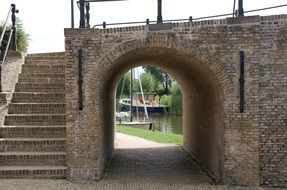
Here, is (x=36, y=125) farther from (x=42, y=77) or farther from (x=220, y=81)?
(x=220, y=81)

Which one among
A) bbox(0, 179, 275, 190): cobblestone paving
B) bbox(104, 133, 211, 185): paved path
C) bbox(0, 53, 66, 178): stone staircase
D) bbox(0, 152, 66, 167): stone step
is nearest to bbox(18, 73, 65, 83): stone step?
bbox(0, 53, 66, 178): stone staircase

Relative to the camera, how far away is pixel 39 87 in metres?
13.1

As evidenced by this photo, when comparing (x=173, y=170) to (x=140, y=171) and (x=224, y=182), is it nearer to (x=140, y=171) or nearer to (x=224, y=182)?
(x=140, y=171)

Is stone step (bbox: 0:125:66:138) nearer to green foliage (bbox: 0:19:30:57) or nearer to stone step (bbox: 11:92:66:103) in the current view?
stone step (bbox: 11:92:66:103)

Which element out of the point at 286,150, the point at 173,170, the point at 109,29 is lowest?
the point at 173,170

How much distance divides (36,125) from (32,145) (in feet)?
3.39

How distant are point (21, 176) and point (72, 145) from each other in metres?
1.34

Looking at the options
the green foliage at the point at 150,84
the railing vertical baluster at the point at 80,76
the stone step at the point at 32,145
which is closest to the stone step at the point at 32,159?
the stone step at the point at 32,145

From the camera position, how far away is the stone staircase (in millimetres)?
10080

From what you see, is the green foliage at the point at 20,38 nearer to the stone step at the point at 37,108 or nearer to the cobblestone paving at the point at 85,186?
the stone step at the point at 37,108

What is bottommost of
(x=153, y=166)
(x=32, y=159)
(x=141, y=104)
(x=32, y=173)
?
(x=141, y=104)

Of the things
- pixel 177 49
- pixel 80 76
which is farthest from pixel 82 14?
pixel 177 49

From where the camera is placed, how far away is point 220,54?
9.55 m

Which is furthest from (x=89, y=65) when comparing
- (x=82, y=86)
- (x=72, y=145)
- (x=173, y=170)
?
(x=173, y=170)
